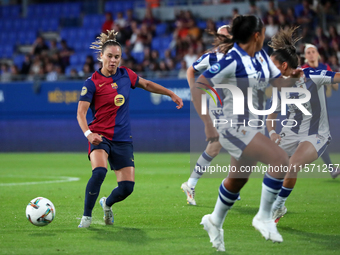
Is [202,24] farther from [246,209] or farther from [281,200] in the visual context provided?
[281,200]

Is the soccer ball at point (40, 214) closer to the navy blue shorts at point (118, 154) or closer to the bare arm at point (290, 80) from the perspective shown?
the navy blue shorts at point (118, 154)

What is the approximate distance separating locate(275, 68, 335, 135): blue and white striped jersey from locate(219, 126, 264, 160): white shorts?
1.78 metres

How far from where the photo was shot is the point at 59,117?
2392cm

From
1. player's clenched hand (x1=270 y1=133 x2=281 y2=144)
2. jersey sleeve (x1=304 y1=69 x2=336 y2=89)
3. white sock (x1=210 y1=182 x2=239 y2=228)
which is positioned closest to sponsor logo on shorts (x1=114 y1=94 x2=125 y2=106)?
white sock (x1=210 y1=182 x2=239 y2=228)

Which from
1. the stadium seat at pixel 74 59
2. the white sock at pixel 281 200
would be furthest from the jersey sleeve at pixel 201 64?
the stadium seat at pixel 74 59

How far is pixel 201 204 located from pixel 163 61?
16.1 metres

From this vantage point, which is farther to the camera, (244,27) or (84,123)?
(84,123)

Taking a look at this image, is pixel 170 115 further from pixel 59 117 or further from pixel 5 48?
pixel 5 48

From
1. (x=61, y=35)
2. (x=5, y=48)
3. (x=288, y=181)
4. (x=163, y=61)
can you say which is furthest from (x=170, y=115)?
(x=288, y=181)

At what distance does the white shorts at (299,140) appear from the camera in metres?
5.81

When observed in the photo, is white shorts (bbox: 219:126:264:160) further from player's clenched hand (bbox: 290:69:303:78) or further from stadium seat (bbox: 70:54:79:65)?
stadium seat (bbox: 70:54:79:65)

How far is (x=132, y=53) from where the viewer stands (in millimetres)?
24000

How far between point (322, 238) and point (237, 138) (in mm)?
1524

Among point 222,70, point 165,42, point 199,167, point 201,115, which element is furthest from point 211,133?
point 165,42
